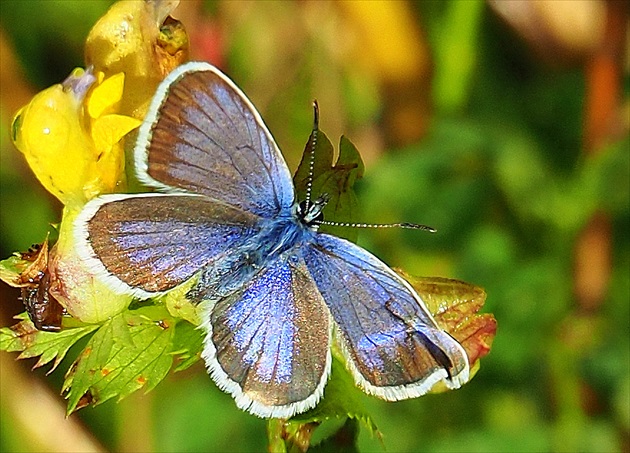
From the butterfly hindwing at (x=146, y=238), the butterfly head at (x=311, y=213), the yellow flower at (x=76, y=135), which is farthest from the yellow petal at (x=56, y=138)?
the butterfly head at (x=311, y=213)

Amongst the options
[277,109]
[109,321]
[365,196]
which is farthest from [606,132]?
[109,321]

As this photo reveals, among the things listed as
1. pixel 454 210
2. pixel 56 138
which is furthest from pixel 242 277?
pixel 454 210

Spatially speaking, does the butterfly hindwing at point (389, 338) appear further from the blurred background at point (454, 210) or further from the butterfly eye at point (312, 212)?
the blurred background at point (454, 210)

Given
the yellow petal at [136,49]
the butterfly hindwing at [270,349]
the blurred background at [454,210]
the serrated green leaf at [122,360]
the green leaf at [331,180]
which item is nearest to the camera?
the butterfly hindwing at [270,349]

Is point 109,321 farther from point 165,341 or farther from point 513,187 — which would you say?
point 513,187

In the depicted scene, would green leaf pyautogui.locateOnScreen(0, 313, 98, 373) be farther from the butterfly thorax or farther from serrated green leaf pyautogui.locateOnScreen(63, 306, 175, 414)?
the butterfly thorax

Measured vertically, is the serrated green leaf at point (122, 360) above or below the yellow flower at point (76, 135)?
below
